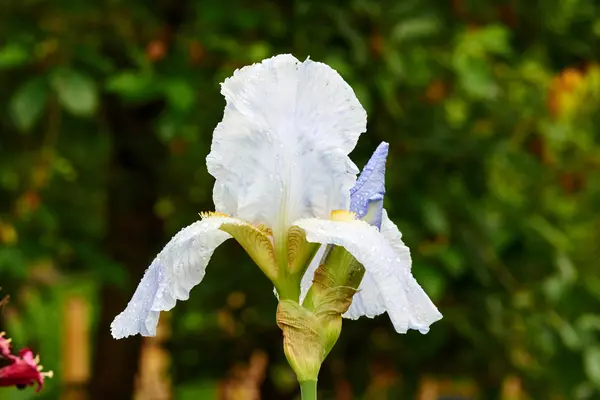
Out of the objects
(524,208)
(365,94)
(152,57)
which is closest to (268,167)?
(365,94)

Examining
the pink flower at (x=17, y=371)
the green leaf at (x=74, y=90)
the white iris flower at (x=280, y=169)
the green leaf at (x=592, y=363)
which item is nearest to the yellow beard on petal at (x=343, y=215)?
the white iris flower at (x=280, y=169)

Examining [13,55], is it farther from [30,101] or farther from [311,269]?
[311,269]

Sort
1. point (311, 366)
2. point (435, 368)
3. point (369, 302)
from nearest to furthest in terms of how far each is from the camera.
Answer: point (311, 366) → point (369, 302) → point (435, 368)

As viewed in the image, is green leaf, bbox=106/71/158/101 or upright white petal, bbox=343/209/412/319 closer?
upright white petal, bbox=343/209/412/319

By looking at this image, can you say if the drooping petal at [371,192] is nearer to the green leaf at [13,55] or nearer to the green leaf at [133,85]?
the green leaf at [133,85]

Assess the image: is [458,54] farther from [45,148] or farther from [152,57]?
[45,148]

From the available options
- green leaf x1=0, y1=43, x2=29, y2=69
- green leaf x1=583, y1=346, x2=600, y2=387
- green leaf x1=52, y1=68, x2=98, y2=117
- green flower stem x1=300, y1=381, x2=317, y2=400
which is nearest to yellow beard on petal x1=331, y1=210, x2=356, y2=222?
green flower stem x1=300, y1=381, x2=317, y2=400

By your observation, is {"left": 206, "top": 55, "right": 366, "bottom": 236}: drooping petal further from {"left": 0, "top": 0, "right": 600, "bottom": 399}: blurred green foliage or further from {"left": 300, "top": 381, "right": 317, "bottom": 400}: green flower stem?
{"left": 0, "top": 0, "right": 600, "bottom": 399}: blurred green foliage
